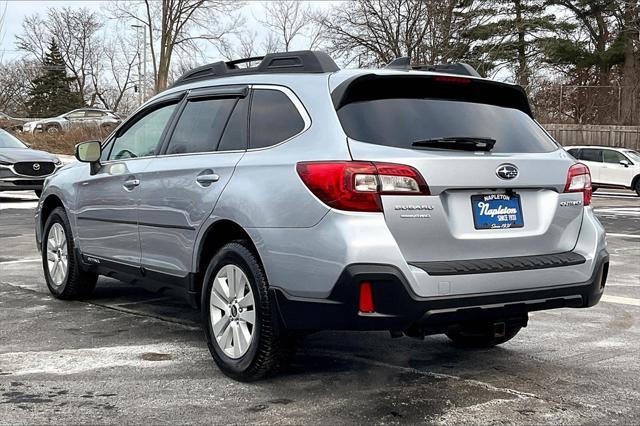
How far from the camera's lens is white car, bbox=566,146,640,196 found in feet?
77.1

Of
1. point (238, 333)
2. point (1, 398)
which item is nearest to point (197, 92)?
point (238, 333)

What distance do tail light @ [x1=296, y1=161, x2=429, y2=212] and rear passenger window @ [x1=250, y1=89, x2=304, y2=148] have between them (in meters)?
0.52

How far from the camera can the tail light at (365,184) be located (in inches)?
144

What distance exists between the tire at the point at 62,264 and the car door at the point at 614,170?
20.4m

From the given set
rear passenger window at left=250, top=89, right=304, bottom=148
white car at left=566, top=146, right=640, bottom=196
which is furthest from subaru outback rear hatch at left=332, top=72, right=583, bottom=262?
white car at left=566, top=146, right=640, bottom=196

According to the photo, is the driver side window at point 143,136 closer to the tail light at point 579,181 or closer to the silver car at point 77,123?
the tail light at point 579,181

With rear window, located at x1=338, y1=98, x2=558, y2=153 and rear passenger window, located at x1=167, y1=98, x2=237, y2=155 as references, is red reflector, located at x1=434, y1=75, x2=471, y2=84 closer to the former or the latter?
rear window, located at x1=338, y1=98, x2=558, y2=153

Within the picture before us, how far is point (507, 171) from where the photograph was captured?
13.1 ft

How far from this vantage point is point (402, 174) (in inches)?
146

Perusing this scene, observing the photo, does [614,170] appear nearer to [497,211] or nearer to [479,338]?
[479,338]

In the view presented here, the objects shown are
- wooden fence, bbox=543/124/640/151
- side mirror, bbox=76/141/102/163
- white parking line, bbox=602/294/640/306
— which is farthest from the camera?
wooden fence, bbox=543/124/640/151

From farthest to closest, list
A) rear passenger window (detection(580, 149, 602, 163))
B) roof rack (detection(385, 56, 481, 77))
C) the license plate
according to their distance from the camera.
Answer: rear passenger window (detection(580, 149, 602, 163)) → roof rack (detection(385, 56, 481, 77)) → the license plate

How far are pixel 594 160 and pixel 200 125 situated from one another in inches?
853

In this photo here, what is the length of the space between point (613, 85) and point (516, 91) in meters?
32.5
